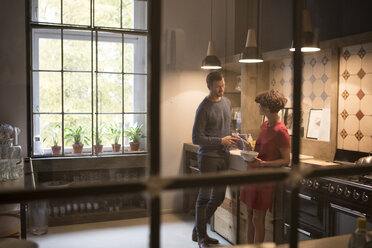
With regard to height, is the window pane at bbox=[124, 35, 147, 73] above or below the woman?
above

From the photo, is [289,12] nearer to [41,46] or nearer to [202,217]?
[202,217]

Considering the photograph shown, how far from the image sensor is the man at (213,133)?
2.71 metres

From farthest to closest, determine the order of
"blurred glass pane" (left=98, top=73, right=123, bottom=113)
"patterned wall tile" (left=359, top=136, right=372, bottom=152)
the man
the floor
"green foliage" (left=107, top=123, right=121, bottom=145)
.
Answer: "green foliage" (left=107, top=123, right=121, bottom=145), "blurred glass pane" (left=98, top=73, right=123, bottom=113), the floor, the man, "patterned wall tile" (left=359, top=136, right=372, bottom=152)

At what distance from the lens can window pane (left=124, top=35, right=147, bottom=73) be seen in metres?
3.81

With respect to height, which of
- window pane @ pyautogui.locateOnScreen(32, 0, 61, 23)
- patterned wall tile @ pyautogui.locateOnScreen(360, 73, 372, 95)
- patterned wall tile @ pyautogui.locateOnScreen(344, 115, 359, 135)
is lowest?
patterned wall tile @ pyautogui.locateOnScreen(344, 115, 359, 135)

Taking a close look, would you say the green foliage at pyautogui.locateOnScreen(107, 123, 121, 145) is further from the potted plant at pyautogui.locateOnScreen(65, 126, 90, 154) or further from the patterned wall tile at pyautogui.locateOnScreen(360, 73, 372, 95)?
the patterned wall tile at pyautogui.locateOnScreen(360, 73, 372, 95)

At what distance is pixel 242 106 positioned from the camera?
337 centimetres

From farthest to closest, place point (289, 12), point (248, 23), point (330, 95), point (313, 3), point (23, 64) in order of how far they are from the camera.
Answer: point (248, 23)
point (23, 64)
point (289, 12)
point (313, 3)
point (330, 95)

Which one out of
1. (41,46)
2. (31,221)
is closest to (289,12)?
(41,46)

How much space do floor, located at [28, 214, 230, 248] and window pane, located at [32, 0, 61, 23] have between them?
6.16ft

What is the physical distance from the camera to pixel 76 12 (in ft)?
11.7

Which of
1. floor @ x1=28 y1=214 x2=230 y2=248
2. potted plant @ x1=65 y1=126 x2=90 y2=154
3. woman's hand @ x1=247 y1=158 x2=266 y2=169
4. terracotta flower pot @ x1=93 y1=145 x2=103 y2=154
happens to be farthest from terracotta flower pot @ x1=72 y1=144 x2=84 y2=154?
woman's hand @ x1=247 y1=158 x2=266 y2=169

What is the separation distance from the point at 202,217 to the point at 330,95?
4.26 ft

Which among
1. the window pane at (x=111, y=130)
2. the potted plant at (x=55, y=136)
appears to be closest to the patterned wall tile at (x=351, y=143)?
the window pane at (x=111, y=130)
